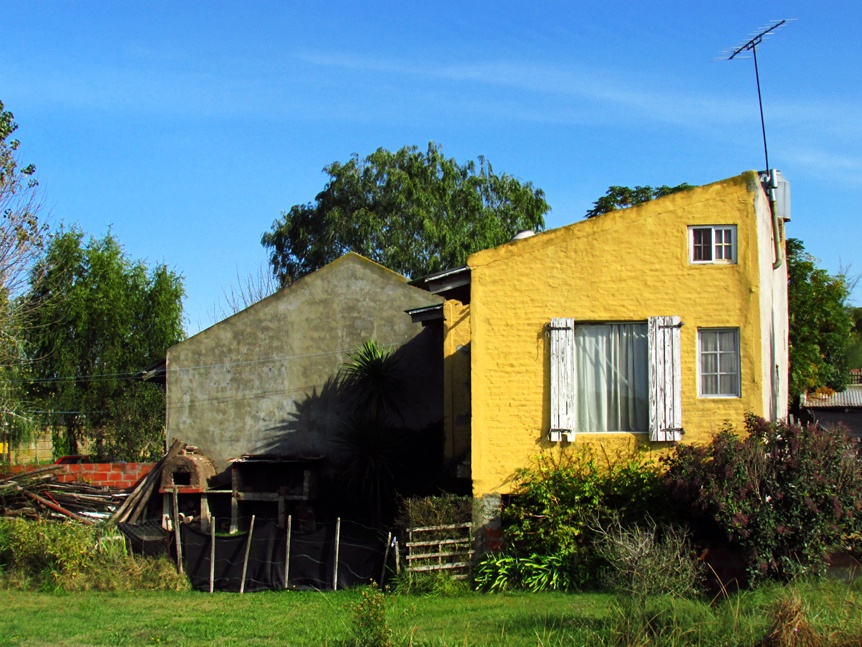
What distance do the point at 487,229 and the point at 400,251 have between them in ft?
12.4

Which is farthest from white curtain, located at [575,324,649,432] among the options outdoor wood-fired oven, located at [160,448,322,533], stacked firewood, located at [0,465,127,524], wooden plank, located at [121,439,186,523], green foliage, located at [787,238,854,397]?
green foliage, located at [787,238,854,397]

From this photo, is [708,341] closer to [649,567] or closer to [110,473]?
[649,567]

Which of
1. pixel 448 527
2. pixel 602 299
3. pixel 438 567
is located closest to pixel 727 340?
pixel 602 299

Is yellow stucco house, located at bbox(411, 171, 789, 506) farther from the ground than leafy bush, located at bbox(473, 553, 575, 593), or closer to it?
farther from the ground

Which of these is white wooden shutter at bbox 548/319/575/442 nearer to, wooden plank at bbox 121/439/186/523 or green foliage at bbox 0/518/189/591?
green foliage at bbox 0/518/189/591

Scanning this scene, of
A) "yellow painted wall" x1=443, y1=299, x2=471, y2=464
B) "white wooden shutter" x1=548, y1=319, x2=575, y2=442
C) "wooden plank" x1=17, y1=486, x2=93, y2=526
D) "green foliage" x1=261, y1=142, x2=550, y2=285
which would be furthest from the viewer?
"green foliage" x1=261, y1=142, x2=550, y2=285

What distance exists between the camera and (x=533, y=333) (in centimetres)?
1489

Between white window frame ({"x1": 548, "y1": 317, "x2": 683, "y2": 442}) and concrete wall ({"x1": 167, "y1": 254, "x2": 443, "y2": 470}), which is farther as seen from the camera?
concrete wall ({"x1": 167, "y1": 254, "x2": 443, "y2": 470})

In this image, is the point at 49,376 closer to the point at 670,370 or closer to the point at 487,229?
the point at 487,229

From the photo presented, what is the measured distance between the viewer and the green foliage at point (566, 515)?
550 inches

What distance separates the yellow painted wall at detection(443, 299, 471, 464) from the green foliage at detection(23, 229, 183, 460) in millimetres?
15446

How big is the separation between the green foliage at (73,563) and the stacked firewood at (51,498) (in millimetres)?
2082

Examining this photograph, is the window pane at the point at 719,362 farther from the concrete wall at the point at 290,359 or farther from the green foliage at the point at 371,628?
the concrete wall at the point at 290,359

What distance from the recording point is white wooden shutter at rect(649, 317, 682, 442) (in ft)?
47.2
